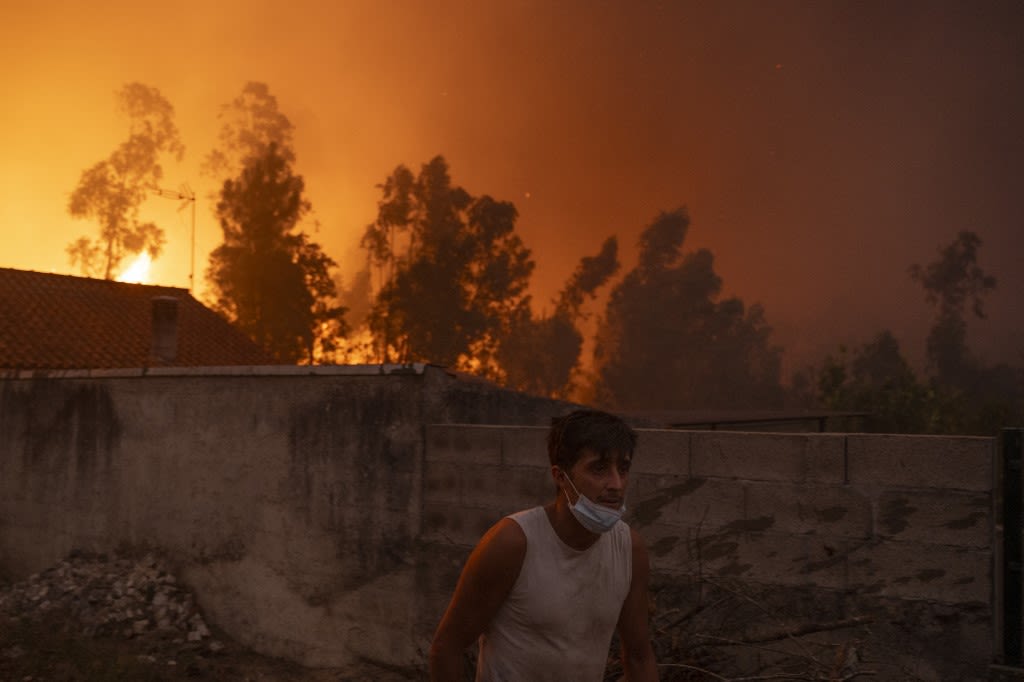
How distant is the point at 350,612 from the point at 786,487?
404 centimetres

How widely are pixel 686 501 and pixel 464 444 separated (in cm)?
199

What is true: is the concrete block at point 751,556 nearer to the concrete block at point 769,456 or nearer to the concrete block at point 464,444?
the concrete block at point 769,456

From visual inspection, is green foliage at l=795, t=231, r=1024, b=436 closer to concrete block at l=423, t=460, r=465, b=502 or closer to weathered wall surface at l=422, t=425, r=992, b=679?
concrete block at l=423, t=460, r=465, b=502

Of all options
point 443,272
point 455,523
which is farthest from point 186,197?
point 455,523

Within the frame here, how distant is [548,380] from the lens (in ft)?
198

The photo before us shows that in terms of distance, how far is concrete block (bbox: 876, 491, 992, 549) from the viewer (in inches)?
178

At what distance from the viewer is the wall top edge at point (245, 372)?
738 cm

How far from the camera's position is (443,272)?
47.7 m

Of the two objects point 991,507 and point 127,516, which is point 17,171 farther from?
point 991,507

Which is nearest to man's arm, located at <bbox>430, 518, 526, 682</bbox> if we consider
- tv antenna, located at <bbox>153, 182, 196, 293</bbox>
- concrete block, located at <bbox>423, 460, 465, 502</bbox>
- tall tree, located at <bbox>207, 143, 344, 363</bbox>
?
concrete block, located at <bbox>423, 460, 465, 502</bbox>

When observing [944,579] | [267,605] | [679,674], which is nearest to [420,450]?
[267,605]

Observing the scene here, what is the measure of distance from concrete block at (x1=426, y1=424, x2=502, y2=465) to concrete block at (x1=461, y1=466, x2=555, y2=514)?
0.09 metres

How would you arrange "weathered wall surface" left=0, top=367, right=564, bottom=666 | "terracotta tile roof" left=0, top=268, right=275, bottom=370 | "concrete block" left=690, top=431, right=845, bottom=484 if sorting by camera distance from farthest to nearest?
"terracotta tile roof" left=0, top=268, right=275, bottom=370
"weathered wall surface" left=0, top=367, right=564, bottom=666
"concrete block" left=690, top=431, right=845, bottom=484

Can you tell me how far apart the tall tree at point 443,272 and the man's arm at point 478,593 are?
4206 cm
